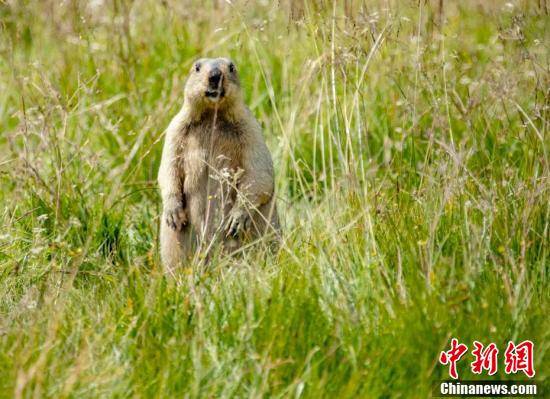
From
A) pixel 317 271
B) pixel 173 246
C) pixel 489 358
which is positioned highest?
pixel 317 271

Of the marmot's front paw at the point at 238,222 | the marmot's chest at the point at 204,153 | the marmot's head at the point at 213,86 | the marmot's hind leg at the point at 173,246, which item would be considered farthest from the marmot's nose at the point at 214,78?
the marmot's hind leg at the point at 173,246

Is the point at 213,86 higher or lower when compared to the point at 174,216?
higher

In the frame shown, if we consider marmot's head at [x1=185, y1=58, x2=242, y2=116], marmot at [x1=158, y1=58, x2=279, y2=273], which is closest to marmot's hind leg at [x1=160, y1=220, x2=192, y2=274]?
marmot at [x1=158, y1=58, x2=279, y2=273]

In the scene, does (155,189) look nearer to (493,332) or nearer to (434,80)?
(434,80)

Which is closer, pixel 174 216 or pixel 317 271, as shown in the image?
pixel 317 271

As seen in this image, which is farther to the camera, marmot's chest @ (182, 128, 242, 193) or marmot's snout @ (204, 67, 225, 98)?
marmot's chest @ (182, 128, 242, 193)

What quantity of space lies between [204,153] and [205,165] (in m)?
0.06

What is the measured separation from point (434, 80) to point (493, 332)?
70.0 inches

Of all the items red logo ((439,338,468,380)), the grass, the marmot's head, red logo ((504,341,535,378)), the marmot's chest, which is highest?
the marmot's head

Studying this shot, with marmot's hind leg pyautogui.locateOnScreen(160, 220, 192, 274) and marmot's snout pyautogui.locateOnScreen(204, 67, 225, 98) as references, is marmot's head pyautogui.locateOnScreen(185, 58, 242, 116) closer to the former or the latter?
marmot's snout pyautogui.locateOnScreen(204, 67, 225, 98)

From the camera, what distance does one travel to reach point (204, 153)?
5.39 meters

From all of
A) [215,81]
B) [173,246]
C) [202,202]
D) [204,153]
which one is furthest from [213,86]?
[173,246]

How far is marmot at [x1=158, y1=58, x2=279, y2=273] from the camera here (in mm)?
5359

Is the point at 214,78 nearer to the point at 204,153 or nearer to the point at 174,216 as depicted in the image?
the point at 204,153
